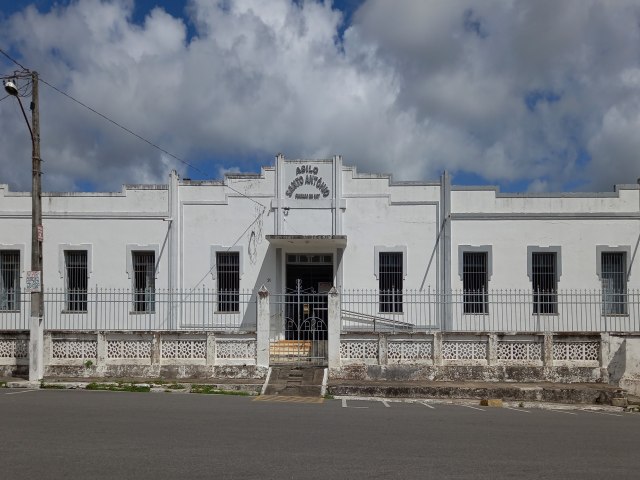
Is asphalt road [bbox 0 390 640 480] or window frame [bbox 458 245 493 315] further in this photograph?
window frame [bbox 458 245 493 315]

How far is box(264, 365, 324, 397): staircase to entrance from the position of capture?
15.3m

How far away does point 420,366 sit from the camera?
1627 centimetres

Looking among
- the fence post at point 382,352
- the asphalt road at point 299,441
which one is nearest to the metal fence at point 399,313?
the fence post at point 382,352

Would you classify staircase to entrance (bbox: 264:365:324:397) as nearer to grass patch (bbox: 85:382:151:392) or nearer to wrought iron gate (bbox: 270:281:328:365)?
wrought iron gate (bbox: 270:281:328:365)

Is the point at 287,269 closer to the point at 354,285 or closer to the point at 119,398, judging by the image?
the point at 354,285

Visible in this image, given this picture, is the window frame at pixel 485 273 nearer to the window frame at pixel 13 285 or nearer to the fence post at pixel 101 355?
the fence post at pixel 101 355

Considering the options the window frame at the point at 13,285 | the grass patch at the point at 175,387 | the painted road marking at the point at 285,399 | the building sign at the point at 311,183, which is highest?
the building sign at the point at 311,183

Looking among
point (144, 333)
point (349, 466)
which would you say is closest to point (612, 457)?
point (349, 466)

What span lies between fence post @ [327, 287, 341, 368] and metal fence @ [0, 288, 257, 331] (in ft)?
14.9

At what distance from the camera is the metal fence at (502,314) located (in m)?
20.2

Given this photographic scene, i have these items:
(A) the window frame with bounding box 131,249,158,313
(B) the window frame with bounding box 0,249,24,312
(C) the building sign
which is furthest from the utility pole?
(C) the building sign

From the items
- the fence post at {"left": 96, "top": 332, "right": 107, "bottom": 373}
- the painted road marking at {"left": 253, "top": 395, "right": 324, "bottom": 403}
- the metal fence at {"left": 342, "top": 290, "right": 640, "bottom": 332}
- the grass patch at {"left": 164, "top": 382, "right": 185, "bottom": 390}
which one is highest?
the metal fence at {"left": 342, "top": 290, "right": 640, "bottom": 332}

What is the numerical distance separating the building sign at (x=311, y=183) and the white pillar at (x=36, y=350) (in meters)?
8.30

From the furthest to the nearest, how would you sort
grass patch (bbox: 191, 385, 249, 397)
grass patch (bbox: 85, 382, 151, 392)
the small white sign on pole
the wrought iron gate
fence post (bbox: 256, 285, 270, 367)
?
1. the wrought iron gate
2. fence post (bbox: 256, 285, 270, 367)
3. the small white sign on pole
4. grass patch (bbox: 85, 382, 151, 392)
5. grass patch (bbox: 191, 385, 249, 397)
